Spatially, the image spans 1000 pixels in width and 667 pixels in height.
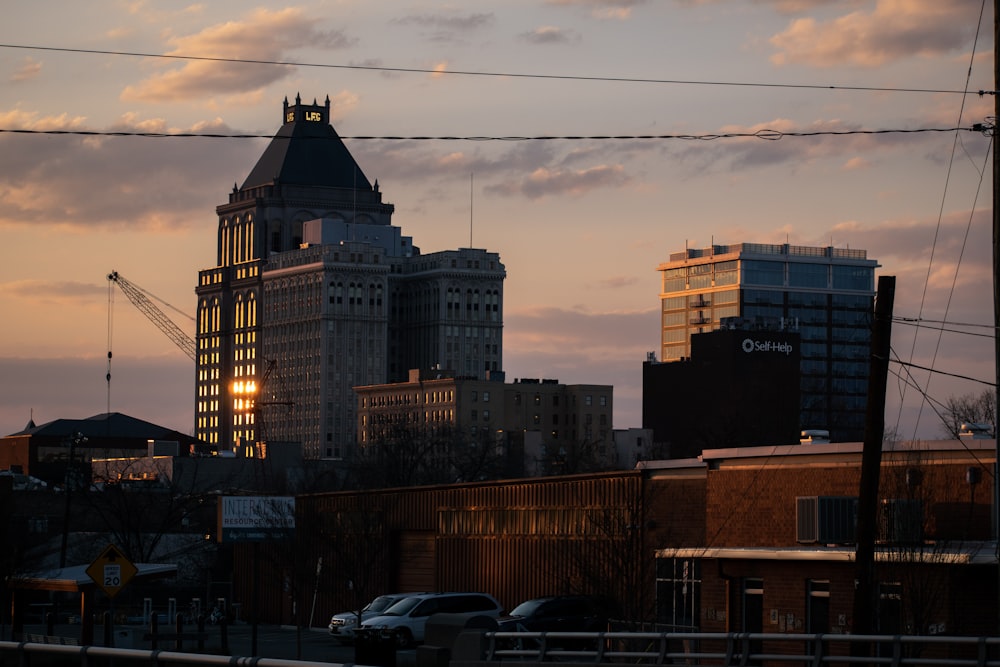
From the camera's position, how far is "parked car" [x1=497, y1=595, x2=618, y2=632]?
47.7 meters

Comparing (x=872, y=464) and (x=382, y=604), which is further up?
(x=872, y=464)

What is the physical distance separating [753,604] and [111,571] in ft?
56.0

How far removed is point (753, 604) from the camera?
43812 mm

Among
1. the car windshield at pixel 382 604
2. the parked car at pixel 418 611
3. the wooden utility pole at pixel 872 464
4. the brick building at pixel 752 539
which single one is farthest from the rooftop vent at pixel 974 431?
the car windshield at pixel 382 604

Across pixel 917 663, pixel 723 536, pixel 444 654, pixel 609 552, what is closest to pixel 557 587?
pixel 609 552

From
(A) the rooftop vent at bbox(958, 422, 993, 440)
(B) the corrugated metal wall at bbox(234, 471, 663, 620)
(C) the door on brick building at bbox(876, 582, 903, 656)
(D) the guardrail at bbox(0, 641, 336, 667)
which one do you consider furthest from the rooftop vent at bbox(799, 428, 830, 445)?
(D) the guardrail at bbox(0, 641, 336, 667)

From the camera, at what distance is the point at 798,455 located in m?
42.7

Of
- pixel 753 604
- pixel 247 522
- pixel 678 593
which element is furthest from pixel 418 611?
pixel 753 604

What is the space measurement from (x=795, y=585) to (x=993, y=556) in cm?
618

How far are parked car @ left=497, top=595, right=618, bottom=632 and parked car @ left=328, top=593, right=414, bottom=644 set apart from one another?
7104 mm

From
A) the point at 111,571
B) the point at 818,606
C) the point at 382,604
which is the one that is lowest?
the point at 382,604

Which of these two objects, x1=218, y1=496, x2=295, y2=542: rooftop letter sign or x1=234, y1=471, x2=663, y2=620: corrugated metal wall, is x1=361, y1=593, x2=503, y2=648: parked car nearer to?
x1=234, y1=471, x2=663, y2=620: corrugated metal wall

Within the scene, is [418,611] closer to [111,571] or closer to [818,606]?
[818,606]

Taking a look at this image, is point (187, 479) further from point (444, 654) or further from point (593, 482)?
point (444, 654)
